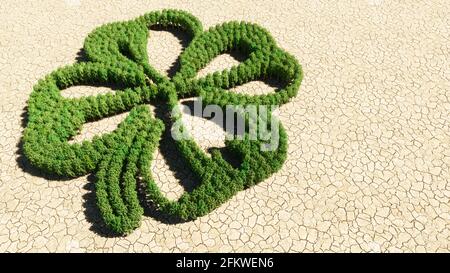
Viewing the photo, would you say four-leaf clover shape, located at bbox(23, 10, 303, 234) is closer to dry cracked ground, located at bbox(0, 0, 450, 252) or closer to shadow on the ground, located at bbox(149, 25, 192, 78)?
shadow on the ground, located at bbox(149, 25, 192, 78)

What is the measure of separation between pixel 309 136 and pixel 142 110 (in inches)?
223

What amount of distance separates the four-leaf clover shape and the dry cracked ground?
46cm

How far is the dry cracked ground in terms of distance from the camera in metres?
11.4

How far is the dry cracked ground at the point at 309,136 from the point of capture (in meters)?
11.4

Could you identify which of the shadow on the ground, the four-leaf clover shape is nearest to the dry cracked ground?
the shadow on the ground

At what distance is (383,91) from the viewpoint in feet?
50.1

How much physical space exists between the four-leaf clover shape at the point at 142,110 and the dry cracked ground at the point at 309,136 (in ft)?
1.51

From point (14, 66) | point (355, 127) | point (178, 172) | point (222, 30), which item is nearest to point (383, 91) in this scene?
point (355, 127)

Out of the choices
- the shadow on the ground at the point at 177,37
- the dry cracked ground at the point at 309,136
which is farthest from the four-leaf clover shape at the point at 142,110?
the dry cracked ground at the point at 309,136

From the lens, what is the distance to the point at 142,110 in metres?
13.8

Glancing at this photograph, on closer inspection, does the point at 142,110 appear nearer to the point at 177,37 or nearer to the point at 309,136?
the point at 177,37

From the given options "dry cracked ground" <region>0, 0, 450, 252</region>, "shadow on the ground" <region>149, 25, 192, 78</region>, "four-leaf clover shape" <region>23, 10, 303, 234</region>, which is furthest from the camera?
"shadow on the ground" <region>149, 25, 192, 78</region>

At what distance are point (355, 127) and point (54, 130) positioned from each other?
9.96 m

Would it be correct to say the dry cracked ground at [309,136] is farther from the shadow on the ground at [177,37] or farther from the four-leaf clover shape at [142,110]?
the four-leaf clover shape at [142,110]
